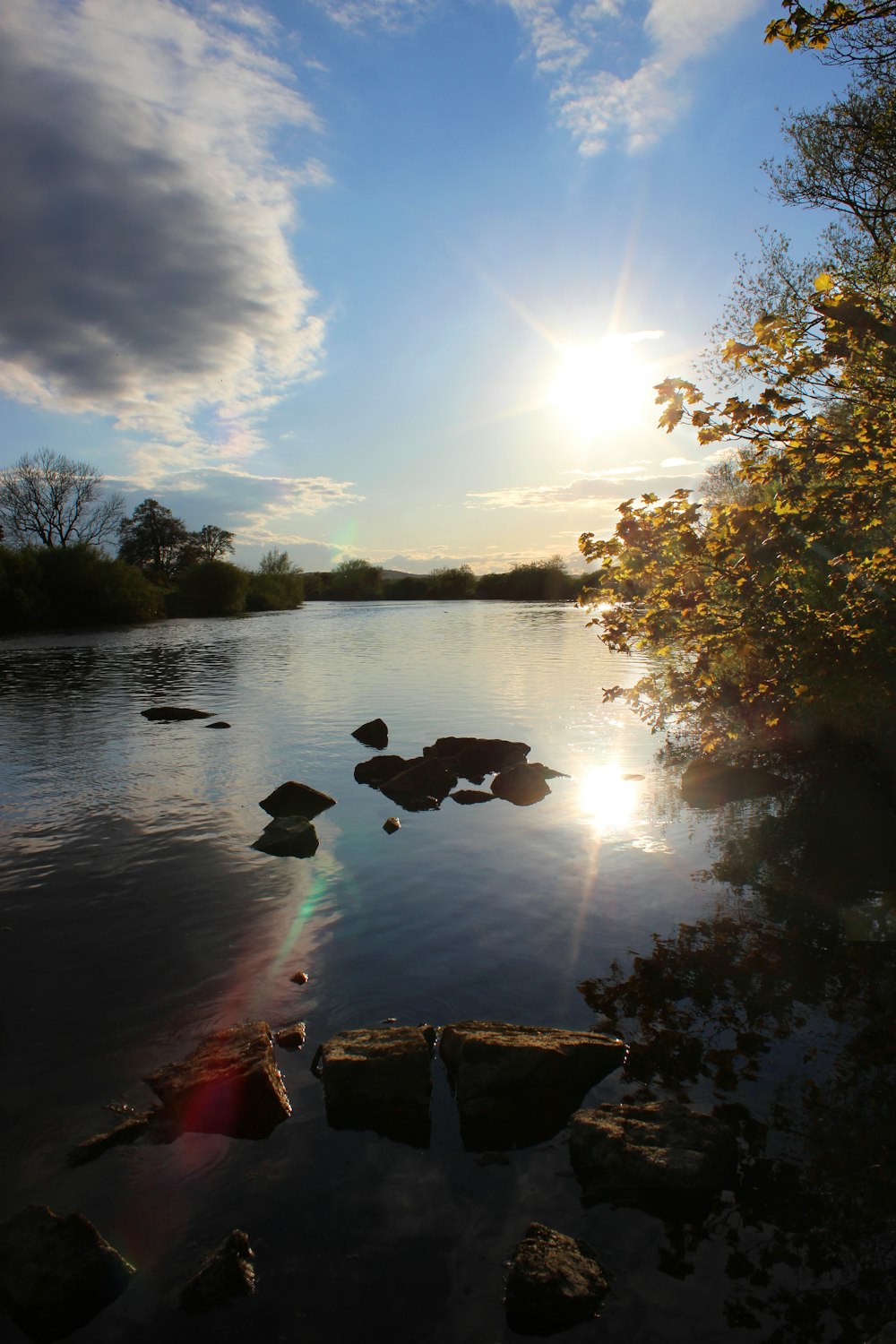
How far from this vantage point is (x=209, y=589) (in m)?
117

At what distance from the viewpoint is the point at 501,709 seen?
29.4m

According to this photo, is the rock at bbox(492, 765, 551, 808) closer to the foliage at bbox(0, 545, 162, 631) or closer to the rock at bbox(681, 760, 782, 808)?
the rock at bbox(681, 760, 782, 808)

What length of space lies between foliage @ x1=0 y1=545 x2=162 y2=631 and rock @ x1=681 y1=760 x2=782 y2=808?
70637mm

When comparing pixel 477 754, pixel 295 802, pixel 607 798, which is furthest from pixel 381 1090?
pixel 477 754

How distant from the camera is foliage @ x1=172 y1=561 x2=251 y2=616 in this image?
381 ft

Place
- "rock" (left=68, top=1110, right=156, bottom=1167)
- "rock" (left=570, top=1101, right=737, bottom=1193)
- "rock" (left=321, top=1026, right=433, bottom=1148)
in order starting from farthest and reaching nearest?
"rock" (left=321, top=1026, right=433, bottom=1148), "rock" (left=68, top=1110, right=156, bottom=1167), "rock" (left=570, top=1101, right=737, bottom=1193)

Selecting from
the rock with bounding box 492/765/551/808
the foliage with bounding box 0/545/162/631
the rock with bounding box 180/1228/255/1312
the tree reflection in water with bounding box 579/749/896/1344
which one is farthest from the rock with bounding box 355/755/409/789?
the foliage with bounding box 0/545/162/631

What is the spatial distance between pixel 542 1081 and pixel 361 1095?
156cm

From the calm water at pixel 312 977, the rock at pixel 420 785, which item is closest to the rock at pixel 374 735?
the calm water at pixel 312 977

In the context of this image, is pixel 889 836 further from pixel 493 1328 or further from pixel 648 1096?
pixel 493 1328

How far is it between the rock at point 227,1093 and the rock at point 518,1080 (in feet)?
5.09

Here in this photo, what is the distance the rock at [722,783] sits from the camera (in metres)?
17.2

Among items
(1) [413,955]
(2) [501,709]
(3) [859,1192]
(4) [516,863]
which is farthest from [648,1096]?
(2) [501,709]

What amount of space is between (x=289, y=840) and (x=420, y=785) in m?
4.42
